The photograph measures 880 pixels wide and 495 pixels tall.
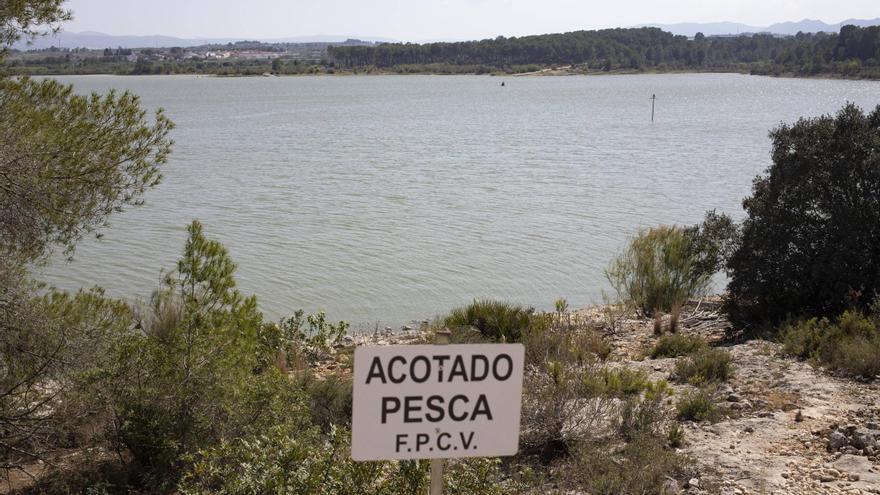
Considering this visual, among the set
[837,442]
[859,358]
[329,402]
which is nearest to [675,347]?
[859,358]

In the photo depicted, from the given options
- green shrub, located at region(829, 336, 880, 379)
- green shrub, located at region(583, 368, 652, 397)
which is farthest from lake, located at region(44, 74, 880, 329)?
green shrub, located at region(829, 336, 880, 379)

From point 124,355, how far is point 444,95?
95.5 meters

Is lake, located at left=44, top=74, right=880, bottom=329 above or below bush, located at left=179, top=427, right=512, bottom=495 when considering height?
below

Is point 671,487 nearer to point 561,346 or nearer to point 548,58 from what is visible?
point 561,346

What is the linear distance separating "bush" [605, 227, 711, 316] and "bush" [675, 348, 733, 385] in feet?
20.4

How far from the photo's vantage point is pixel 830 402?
8.17 metres

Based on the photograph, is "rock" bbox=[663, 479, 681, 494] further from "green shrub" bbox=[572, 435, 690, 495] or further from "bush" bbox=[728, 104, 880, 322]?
"bush" bbox=[728, 104, 880, 322]

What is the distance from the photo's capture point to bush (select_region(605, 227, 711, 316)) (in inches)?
630

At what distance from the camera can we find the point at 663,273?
16.3 m

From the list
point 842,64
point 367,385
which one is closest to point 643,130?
point 367,385

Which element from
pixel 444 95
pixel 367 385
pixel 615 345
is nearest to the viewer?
pixel 367 385

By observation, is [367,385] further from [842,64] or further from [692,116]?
[842,64]

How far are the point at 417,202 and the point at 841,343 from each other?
70.4ft

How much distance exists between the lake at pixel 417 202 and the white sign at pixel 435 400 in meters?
13.5
